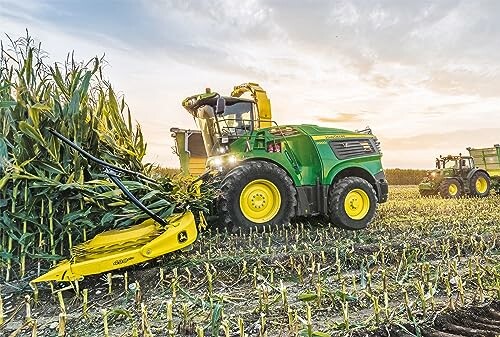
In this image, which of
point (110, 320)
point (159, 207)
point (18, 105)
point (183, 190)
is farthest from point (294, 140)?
point (110, 320)

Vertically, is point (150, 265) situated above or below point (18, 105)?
below

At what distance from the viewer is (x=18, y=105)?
4094 mm

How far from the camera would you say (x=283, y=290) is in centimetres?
273

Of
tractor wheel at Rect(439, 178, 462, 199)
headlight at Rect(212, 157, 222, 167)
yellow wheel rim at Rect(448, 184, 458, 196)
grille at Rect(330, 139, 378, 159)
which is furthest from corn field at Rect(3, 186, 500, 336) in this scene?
yellow wheel rim at Rect(448, 184, 458, 196)

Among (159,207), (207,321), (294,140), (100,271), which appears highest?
(294,140)

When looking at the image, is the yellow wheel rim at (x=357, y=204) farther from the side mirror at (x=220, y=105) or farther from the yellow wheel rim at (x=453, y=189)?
the yellow wheel rim at (x=453, y=189)

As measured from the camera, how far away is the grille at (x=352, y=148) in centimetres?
670

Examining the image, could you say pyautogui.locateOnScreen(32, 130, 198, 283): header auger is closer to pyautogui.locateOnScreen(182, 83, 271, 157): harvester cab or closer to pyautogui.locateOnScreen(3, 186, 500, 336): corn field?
pyautogui.locateOnScreen(3, 186, 500, 336): corn field

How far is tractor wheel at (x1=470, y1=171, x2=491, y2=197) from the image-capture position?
49.1ft

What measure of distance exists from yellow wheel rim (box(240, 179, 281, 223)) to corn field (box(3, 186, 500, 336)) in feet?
0.80

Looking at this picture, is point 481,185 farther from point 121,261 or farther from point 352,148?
point 121,261

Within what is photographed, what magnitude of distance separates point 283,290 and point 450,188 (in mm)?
A: 13887

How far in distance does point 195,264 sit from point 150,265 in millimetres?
441

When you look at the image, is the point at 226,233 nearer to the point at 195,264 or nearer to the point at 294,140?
the point at 195,264
